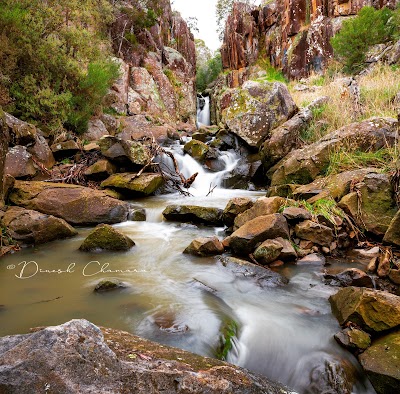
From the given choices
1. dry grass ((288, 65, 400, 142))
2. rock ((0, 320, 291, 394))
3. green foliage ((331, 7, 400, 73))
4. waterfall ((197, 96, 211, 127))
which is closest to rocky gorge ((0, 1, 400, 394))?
rock ((0, 320, 291, 394))

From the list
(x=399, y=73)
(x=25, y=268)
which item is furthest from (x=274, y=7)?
(x=25, y=268)

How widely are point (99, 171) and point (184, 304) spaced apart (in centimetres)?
535

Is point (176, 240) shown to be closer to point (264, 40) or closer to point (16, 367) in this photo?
point (16, 367)

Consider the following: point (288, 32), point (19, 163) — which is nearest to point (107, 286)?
point (19, 163)

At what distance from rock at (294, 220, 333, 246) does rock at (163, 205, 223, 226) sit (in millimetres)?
1780

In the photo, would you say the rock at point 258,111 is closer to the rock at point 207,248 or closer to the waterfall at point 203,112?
the rock at point 207,248

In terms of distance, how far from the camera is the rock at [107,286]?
10.8ft

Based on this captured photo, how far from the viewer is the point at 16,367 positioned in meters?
1.21

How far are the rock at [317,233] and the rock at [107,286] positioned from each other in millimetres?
2532

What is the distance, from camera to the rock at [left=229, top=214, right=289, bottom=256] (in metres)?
4.14

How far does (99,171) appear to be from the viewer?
760 centimetres

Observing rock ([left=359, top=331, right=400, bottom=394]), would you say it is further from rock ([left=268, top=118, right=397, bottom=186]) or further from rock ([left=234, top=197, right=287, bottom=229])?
rock ([left=268, top=118, right=397, bottom=186])

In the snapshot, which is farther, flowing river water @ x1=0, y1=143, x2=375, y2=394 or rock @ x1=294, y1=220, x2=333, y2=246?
rock @ x1=294, y1=220, x2=333, y2=246

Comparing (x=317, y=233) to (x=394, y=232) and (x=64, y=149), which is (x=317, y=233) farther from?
(x=64, y=149)
